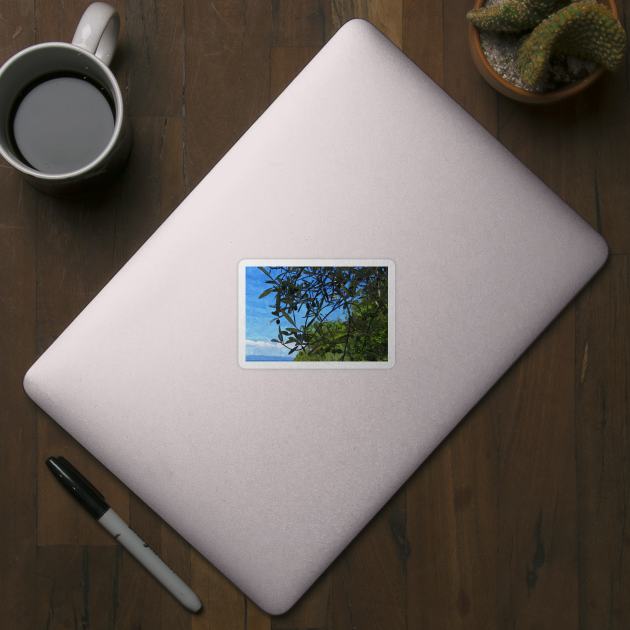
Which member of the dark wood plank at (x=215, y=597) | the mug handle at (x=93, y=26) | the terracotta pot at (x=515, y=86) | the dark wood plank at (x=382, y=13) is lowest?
the dark wood plank at (x=215, y=597)

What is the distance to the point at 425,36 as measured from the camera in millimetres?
567

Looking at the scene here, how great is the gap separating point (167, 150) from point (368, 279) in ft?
0.89

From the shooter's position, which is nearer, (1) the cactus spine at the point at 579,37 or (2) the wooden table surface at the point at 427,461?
(1) the cactus spine at the point at 579,37

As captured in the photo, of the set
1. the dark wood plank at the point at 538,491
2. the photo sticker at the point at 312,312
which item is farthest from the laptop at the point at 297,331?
the dark wood plank at the point at 538,491

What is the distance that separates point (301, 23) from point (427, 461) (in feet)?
1.68

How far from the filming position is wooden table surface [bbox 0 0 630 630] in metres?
0.55

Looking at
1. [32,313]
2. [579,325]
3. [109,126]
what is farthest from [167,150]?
[579,325]

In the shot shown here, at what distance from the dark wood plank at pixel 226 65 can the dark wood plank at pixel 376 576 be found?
0.46 meters

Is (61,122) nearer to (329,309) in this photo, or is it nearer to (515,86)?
(329,309)

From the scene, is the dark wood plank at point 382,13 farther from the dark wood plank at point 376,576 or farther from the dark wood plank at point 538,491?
the dark wood plank at point 376,576

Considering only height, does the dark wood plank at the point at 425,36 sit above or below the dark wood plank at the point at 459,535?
above

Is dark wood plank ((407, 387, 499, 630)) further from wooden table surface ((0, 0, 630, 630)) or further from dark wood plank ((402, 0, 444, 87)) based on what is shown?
dark wood plank ((402, 0, 444, 87))

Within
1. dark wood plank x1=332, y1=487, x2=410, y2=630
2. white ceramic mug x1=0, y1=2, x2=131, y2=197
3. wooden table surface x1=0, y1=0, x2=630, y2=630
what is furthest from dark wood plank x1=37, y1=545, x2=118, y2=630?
white ceramic mug x1=0, y1=2, x2=131, y2=197

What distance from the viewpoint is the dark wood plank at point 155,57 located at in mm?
563
